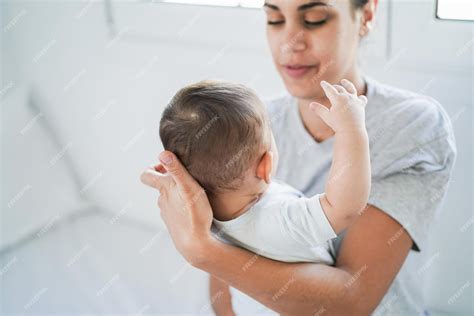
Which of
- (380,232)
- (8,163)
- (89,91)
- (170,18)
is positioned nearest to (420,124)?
(380,232)

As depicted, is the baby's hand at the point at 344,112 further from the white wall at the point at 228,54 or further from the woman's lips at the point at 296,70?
the white wall at the point at 228,54

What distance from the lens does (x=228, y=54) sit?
192 cm

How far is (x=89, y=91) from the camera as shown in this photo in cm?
229

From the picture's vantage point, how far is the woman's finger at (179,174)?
0.99 metres

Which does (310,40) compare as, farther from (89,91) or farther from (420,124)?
(89,91)

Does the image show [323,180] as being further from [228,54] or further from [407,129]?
[228,54]

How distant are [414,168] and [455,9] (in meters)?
0.62

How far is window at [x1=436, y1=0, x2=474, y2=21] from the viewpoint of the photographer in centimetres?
153

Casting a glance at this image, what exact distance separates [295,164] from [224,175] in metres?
0.40

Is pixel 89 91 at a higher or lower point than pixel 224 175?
lower

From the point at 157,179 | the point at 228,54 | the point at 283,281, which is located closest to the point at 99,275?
the point at 228,54

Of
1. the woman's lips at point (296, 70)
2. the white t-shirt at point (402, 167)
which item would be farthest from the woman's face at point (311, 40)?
the white t-shirt at point (402, 167)

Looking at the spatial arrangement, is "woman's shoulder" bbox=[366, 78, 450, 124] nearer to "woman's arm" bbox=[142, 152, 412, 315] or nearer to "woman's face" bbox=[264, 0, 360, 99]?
"woman's face" bbox=[264, 0, 360, 99]

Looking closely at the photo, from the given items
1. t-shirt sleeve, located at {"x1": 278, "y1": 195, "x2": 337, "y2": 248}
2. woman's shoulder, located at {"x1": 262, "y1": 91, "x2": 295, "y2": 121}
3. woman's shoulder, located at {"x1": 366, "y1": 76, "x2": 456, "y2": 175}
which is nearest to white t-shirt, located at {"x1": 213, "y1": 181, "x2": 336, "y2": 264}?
t-shirt sleeve, located at {"x1": 278, "y1": 195, "x2": 337, "y2": 248}
